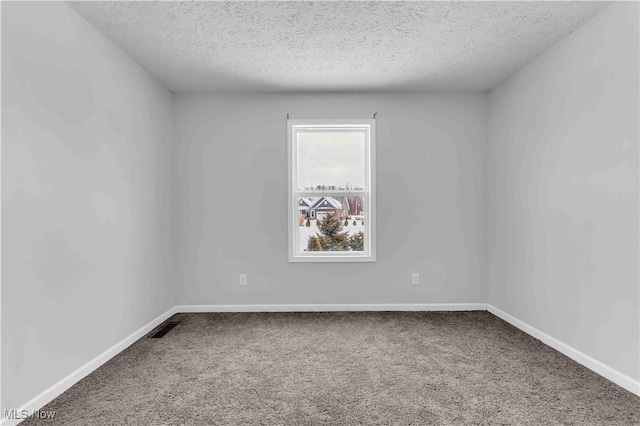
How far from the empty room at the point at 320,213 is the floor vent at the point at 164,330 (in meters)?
0.04

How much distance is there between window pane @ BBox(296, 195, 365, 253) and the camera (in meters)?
4.05

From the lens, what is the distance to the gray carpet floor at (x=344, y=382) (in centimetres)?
192

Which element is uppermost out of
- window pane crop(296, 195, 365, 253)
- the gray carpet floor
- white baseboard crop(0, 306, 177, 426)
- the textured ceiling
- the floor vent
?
the textured ceiling

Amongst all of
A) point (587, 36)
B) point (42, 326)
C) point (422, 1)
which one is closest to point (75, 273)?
point (42, 326)

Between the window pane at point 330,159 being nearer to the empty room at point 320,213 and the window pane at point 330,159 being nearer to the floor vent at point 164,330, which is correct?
the empty room at point 320,213

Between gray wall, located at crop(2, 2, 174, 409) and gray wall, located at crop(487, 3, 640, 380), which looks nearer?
gray wall, located at crop(2, 2, 174, 409)

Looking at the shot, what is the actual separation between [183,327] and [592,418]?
3.25 metres

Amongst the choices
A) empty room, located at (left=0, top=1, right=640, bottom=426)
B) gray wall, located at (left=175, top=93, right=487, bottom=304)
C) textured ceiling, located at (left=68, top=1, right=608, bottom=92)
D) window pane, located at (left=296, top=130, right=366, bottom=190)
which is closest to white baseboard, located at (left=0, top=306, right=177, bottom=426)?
empty room, located at (left=0, top=1, right=640, bottom=426)

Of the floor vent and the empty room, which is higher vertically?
the empty room

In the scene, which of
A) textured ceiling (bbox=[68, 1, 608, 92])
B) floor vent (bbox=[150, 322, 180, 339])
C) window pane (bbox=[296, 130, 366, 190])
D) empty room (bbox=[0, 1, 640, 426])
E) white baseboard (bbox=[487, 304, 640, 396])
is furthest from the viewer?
window pane (bbox=[296, 130, 366, 190])

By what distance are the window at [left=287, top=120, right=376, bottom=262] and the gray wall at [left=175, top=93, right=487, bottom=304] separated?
0.15 m

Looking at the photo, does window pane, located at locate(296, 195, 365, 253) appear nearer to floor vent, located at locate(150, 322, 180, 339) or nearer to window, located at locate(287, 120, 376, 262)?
window, located at locate(287, 120, 376, 262)

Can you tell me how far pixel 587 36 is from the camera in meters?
2.47

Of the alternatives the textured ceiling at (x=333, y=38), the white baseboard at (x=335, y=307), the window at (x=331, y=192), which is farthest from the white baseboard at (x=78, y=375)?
the textured ceiling at (x=333, y=38)
